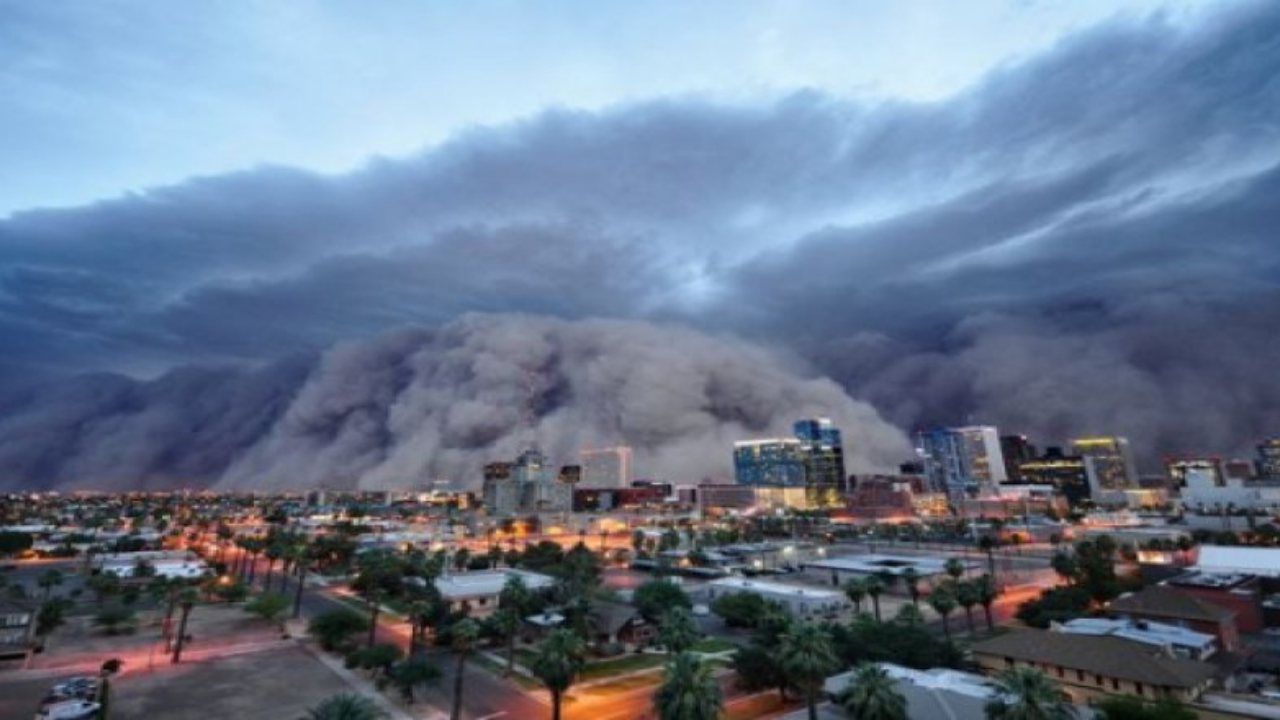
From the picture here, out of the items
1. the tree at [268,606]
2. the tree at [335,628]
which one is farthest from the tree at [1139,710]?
the tree at [268,606]

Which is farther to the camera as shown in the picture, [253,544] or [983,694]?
[253,544]

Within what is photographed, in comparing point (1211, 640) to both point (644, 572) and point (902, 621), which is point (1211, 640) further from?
point (644, 572)

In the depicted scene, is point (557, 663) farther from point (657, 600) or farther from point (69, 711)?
point (69, 711)

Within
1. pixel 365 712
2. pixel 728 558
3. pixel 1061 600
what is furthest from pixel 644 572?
pixel 365 712

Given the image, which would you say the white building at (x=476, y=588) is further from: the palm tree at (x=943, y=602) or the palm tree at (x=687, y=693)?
the palm tree at (x=687, y=693)

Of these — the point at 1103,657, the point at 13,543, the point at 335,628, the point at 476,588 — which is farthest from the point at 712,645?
the point at 13,543

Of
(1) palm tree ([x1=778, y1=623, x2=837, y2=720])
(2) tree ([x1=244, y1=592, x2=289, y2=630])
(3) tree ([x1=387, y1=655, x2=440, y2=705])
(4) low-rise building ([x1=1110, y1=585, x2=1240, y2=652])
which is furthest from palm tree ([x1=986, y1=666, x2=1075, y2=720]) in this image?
(2) tree ([x1=244, y1=592, x2=289, y2=630])

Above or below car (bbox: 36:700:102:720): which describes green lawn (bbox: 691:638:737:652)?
below

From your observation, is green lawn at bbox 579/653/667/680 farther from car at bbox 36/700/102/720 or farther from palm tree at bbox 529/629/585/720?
car at bbox 36/700/102/720
